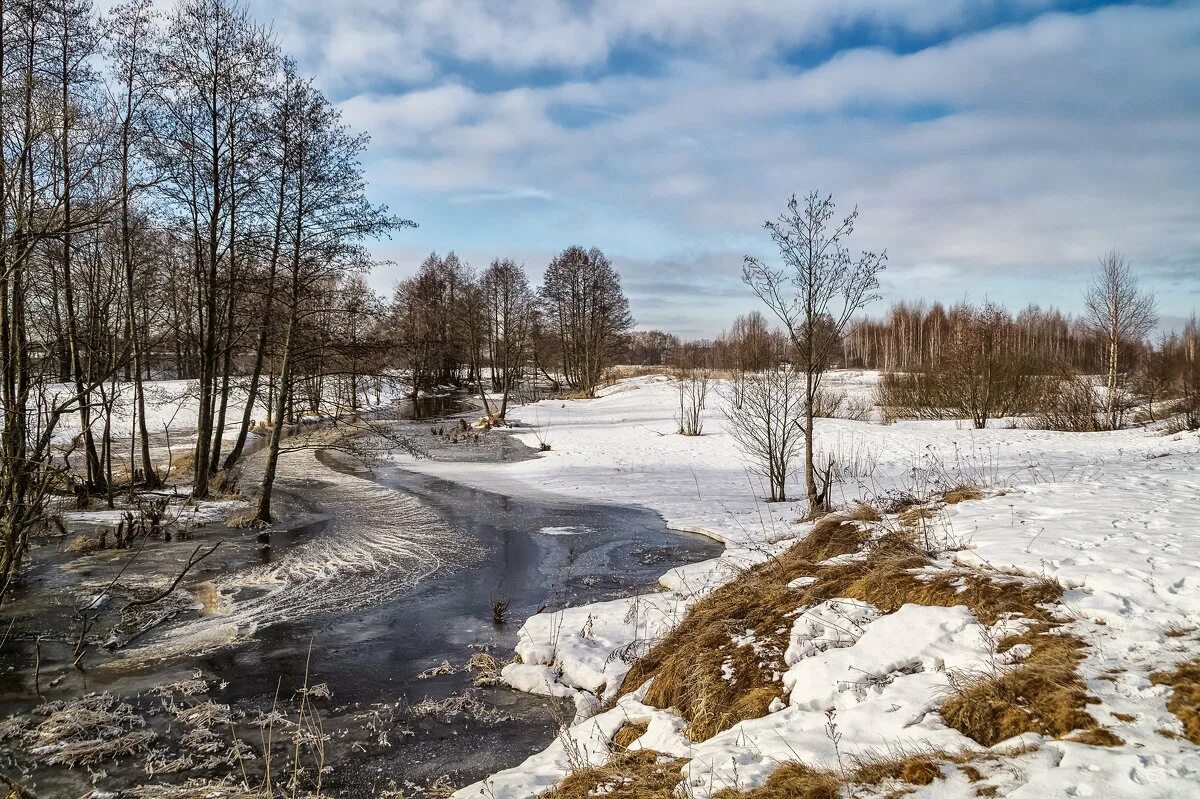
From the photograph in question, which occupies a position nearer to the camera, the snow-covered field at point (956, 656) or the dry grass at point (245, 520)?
the snow-covered field at point (956, 656)

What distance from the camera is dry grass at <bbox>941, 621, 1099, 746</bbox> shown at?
10.9 ft

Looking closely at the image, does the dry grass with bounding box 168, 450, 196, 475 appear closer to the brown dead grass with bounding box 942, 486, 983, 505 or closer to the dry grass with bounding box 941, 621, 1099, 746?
the brown dead grass with bounding box 942, 486, 983, 505

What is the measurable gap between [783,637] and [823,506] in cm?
626

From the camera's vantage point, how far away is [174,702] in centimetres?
593

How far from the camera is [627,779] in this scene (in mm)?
3840

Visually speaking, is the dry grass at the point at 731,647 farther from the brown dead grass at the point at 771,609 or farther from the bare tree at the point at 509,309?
the bare tree at the point at 509,309

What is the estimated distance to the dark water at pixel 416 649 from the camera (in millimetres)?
5199

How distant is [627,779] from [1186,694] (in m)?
2.94

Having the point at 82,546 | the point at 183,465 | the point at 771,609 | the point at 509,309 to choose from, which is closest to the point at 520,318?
the point at 509,309

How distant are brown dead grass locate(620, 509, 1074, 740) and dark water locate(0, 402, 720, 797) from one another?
51.3 inches

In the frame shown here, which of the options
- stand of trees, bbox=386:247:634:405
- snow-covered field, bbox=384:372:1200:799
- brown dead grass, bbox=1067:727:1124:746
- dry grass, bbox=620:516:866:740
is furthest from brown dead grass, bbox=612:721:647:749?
stand of trees, bbox=386:247:634:405

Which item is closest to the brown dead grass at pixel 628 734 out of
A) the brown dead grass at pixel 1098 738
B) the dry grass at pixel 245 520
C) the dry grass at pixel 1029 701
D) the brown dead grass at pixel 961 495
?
the dry grass at pixel 1029 701

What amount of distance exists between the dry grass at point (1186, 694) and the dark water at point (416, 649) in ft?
13.5

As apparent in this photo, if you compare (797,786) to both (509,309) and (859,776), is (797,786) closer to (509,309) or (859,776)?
(859,776)
